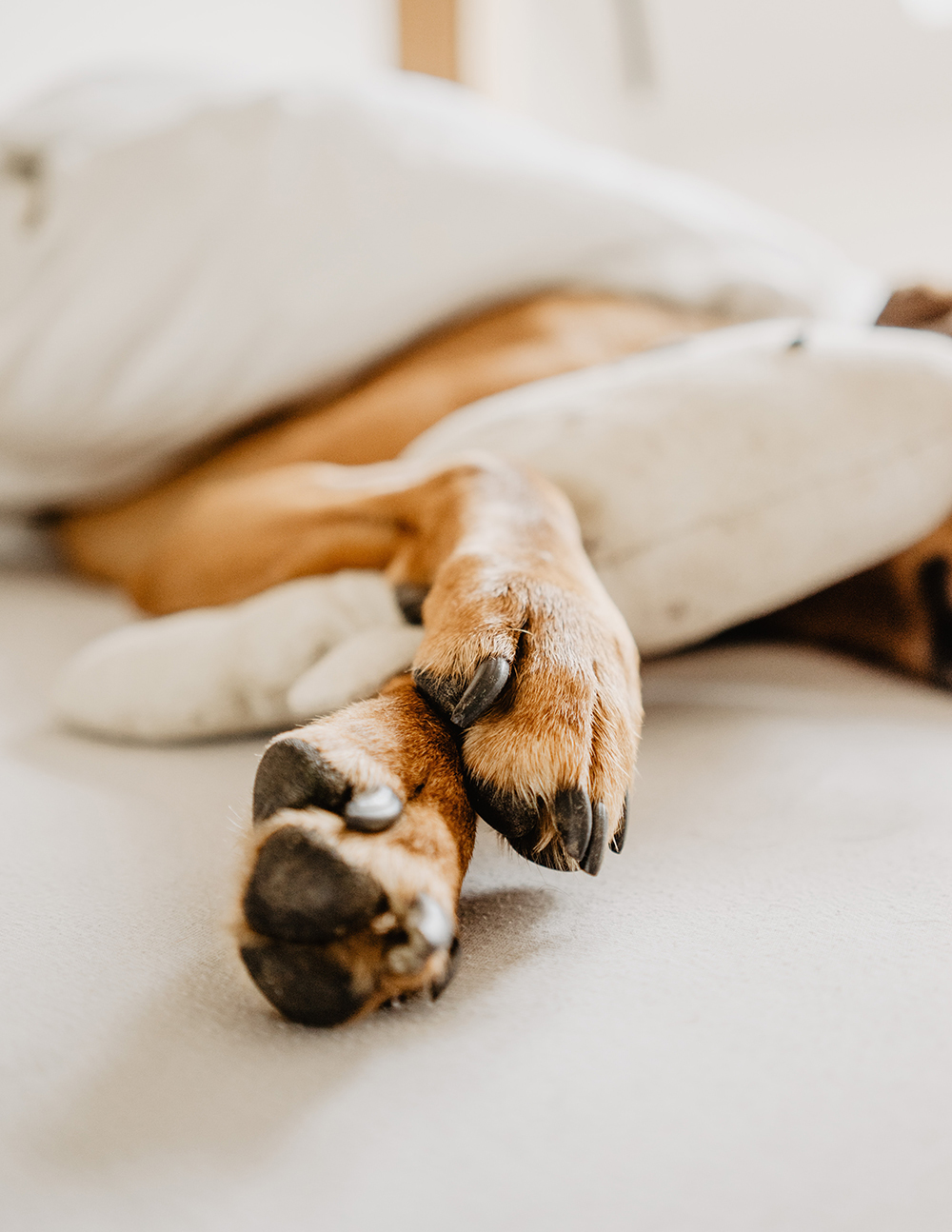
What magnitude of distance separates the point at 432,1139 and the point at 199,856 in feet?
0.76

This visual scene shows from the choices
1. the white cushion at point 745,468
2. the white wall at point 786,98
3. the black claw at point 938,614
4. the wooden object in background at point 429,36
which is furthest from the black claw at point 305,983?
the white wall at point 786,98

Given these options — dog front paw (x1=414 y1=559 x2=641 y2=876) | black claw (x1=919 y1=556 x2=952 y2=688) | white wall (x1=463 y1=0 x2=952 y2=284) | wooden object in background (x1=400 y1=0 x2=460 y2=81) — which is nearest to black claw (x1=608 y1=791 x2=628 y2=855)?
dog front paw (x1=414 y1=559 x2=641 y2=876)

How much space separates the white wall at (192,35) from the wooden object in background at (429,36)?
63 mm

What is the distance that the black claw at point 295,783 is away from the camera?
330mm

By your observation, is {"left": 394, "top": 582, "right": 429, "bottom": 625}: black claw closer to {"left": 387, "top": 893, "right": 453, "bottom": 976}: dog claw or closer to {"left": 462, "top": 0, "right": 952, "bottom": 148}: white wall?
{"left": 387, "top": 893, "right": 453, "bottom": 976}: dog claw

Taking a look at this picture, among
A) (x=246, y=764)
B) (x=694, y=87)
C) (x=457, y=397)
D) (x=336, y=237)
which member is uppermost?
(x=694, y=87)

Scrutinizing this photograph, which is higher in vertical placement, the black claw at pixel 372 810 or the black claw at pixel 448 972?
the black claw at pixel 372 810

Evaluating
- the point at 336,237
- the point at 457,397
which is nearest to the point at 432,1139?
the point at 457,397

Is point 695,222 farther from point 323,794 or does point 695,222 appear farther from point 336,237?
point 323,794

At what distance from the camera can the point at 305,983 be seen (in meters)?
0.31

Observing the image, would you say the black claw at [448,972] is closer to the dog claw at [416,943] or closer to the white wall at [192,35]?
the dog claw at [416,943]

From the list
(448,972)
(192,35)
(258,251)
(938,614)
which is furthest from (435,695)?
(192,35)

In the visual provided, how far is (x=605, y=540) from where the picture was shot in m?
0.66

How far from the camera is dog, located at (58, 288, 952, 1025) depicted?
0.31 metres
